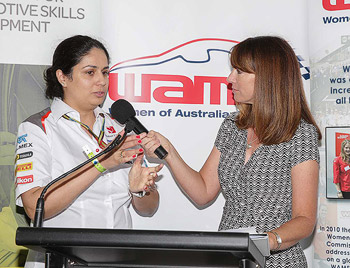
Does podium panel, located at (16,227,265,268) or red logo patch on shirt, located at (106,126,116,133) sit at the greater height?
red logo patch on shirt, located at (106,126,116,133)

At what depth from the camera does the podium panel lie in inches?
57.2

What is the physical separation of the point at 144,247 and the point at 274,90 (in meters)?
1.24

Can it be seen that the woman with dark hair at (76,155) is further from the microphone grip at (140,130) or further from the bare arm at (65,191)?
the microphone grip at (140,130)

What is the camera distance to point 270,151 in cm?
250

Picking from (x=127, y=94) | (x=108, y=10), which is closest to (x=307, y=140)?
(x=127, y=94)

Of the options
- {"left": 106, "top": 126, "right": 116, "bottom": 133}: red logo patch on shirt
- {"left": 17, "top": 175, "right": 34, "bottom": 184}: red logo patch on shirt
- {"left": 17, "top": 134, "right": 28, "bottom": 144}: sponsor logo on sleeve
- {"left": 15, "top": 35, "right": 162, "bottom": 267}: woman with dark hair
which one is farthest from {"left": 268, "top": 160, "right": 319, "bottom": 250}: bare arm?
{"left": 17, "top": 134, "right": 28, "bottom": 144}: sponsor logo on sleeve

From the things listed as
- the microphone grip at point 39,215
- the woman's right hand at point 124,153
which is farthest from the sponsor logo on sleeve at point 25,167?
the microphone grip at point 39,215

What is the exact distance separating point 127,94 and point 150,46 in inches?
12.0

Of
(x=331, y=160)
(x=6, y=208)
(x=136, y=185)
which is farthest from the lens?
(x=331, y=160)

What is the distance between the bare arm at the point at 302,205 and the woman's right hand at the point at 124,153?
662mm

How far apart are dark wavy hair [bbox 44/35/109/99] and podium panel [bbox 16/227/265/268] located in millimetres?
1305

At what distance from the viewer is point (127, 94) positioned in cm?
314

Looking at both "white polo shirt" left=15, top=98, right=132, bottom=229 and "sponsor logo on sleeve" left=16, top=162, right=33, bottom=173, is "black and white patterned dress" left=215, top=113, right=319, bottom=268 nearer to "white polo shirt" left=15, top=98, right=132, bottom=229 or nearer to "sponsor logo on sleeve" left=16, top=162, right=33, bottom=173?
"white polo shirt" left=15, top=98, right=132, bottom=229

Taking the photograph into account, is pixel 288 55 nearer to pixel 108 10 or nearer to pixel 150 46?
pixel 150 46
